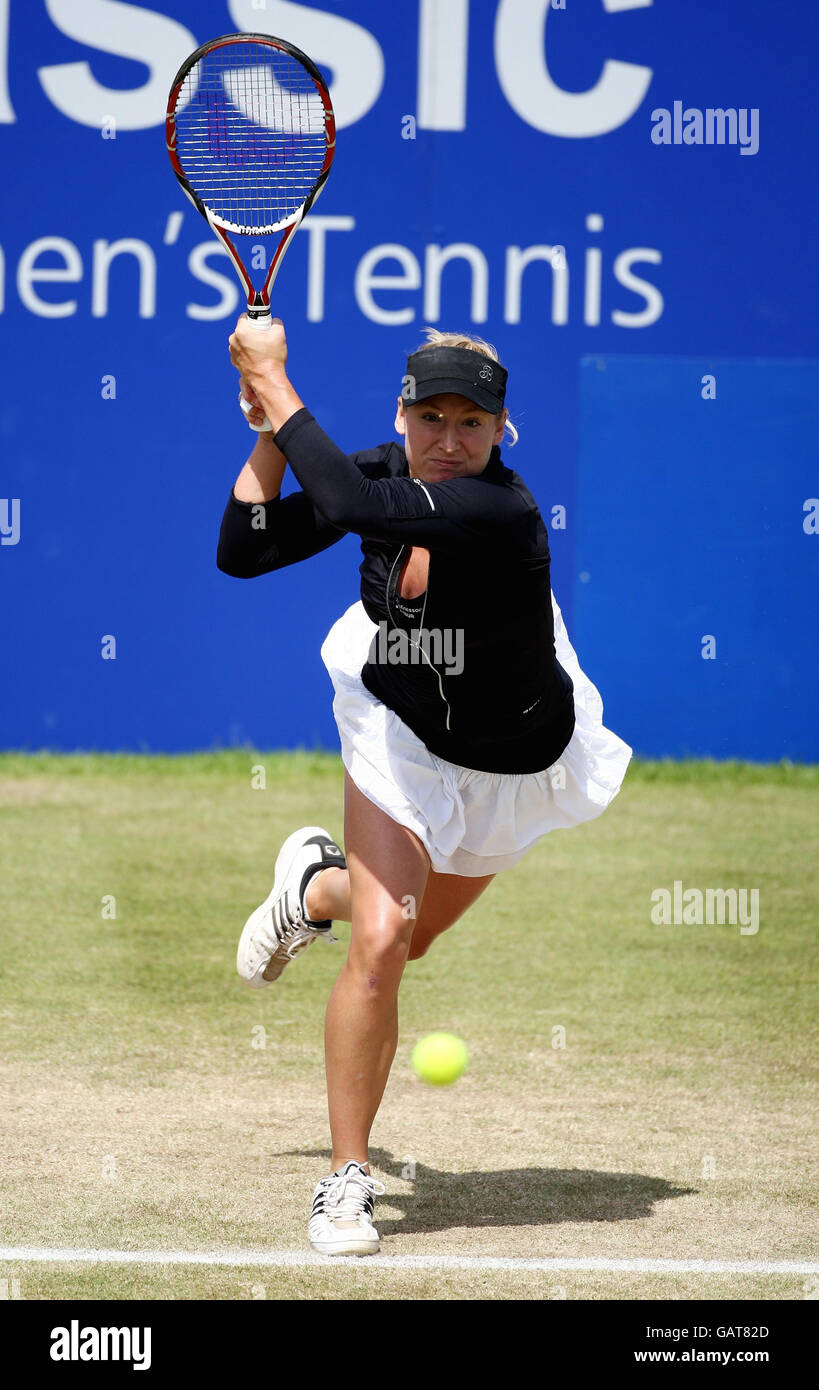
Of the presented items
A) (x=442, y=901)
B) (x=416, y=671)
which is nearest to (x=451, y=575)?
(x=416, y=671)

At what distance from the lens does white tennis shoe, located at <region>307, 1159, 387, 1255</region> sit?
3297 mm

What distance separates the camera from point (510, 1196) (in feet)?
12.4

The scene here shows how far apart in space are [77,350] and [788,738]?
15.2 ft

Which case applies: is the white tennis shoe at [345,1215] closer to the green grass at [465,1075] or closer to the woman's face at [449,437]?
the green grass at [465,1075]

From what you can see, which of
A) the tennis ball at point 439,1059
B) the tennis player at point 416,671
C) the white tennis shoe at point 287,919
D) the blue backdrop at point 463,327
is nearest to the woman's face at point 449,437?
the tennis player at point 416,671

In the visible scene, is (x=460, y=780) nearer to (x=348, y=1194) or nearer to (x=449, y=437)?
(x=449, y=437)

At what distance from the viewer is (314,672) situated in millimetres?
9555

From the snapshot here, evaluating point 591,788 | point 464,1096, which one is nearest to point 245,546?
point 591,788

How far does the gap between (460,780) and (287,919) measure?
2.75 feet

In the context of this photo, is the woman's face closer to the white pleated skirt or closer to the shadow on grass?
the white pleated skirt

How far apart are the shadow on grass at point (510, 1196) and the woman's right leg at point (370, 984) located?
0.28 meters

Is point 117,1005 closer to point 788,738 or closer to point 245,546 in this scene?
point 245,546

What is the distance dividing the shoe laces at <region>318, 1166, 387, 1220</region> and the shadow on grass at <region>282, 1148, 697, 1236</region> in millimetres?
180

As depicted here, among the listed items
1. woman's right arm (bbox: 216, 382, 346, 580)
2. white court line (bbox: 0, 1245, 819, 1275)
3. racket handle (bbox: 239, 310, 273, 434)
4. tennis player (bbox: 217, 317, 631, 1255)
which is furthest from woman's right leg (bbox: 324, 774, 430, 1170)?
racket handle (bbox: 239, 310, 273, 434)
